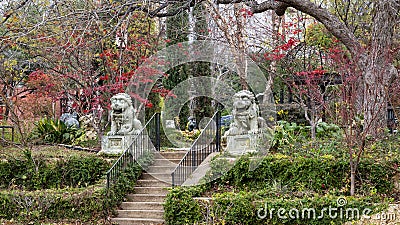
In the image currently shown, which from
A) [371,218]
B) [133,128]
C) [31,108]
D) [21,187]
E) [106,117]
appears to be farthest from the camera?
[31,108]

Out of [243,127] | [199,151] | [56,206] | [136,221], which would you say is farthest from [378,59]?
[56,206]

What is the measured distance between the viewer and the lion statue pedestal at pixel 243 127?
10172 millimetres

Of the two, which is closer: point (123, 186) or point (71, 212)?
point (71, 212)

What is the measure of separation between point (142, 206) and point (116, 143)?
228cm

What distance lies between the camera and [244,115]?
1027 cm

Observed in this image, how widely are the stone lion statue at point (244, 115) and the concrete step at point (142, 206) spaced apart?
2.25 m

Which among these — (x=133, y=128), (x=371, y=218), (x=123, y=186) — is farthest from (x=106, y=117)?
(x=371, y=218)

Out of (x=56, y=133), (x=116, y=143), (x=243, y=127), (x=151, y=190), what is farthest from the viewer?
(x=56, y=133)

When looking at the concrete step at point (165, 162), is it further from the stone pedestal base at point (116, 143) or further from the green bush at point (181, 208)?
the green bush at point (181, 208)

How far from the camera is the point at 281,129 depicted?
36.2 feet

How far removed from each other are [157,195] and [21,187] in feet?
10.7

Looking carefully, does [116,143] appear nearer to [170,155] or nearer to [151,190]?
[170,155]

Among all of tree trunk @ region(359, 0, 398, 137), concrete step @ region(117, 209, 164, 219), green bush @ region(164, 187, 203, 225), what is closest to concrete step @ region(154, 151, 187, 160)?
concrete step @ region(117, 209, 164, 219)

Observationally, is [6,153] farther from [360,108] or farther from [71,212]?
[360,108]
